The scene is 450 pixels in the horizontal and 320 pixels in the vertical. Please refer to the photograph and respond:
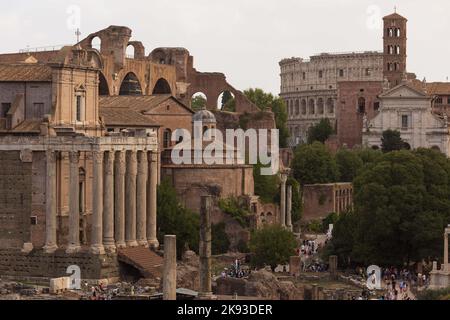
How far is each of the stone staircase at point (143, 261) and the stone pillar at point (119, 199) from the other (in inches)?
20.7

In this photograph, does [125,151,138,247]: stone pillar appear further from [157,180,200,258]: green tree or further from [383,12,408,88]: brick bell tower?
[383,12,408,88]: brick bell tower

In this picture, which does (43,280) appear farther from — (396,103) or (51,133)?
(396,103)

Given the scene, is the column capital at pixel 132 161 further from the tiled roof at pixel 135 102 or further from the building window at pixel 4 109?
the tiled roof at pixel 135 102

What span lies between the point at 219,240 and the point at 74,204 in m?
13.0

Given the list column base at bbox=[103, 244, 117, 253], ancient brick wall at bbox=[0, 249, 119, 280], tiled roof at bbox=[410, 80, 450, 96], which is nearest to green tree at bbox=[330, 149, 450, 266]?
column base at bbox=[103, 244, 117, 253]

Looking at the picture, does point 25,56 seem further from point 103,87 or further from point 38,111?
point 38,111

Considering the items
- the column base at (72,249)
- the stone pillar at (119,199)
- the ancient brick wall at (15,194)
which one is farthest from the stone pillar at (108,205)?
the ancient brick wall at (15,194)

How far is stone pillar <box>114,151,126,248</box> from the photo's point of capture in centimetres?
6166

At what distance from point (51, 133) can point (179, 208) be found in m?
8.03

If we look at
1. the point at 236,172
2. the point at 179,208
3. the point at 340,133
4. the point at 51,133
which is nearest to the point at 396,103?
the point at 340,133

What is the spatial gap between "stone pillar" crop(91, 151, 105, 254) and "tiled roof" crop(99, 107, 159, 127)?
837 centimetres

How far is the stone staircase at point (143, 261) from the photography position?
60.5 meters

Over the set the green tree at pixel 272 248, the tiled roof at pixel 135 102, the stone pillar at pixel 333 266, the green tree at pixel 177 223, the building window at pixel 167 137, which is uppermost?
the tiled roof at pixel 135 102

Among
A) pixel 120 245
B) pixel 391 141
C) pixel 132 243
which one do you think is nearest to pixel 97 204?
pixel 120 245
